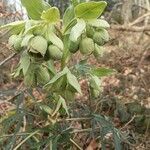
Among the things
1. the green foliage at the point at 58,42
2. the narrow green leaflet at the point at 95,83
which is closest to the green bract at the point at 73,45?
the green foliage at the point at 58,42

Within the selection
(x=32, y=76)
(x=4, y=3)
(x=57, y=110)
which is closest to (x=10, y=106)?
(x=4, y=3)

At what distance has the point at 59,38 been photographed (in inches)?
51.7

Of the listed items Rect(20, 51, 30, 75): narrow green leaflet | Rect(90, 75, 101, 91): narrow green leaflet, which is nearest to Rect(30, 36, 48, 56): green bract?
Rect(20, 51, 30, 75): narrow green leaflet

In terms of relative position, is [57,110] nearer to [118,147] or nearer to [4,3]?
[118,147]

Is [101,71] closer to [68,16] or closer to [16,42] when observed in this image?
[68,16]

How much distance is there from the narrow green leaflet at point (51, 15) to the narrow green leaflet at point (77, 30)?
0.22 ft

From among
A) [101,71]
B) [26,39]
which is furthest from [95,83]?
[26,39]

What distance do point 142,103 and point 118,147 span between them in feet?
5.58

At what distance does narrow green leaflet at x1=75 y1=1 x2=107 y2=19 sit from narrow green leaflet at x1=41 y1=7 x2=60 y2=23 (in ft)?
0.20

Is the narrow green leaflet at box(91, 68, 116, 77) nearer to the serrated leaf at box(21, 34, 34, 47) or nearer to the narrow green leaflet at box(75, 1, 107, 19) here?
the narrow green leaflet at box(75, 1, 107, 19)

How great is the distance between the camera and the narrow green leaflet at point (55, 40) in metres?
1.22

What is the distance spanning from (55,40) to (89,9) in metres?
0.14

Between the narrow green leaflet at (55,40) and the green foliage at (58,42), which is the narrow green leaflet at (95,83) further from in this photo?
the narrow green leaflet at (55,40)

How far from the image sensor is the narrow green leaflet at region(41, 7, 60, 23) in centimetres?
124
